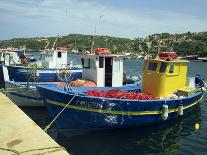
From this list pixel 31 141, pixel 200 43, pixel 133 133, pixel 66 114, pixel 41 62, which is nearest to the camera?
pixel 31 141

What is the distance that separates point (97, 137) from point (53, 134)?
239 centimetres

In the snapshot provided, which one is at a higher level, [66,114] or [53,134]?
[66,114]

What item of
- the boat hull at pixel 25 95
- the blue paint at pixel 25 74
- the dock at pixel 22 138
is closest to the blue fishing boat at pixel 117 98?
the boat hull at pixel 25 95

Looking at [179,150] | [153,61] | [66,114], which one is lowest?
[179,150]

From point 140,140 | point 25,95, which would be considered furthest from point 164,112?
point 25,95

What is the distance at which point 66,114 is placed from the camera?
14078 millimetres

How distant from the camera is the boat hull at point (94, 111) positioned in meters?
13.7

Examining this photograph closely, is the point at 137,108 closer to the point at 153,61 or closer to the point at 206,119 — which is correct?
the point at 153,61

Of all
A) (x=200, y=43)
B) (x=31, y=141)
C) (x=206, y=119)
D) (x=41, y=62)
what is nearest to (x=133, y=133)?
(x=206, y=119)

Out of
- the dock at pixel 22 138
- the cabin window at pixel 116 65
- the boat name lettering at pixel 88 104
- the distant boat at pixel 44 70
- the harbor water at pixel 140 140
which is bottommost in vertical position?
the harbor water at pixel 140 140

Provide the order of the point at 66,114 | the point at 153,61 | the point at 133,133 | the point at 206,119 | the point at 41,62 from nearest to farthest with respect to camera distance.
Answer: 1. the point at 66,114
2. the point at 133,133
3. the point at 153,61
4. the point at 206,119
5. the point at 41,62

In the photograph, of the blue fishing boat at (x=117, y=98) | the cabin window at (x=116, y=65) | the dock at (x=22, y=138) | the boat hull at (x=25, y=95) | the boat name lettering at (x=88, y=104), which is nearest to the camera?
the dock at (x=22, y=138)

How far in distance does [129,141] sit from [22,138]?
7087 mm

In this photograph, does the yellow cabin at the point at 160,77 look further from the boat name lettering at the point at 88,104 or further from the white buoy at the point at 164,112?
the boat name lettering at the point at 88,104
